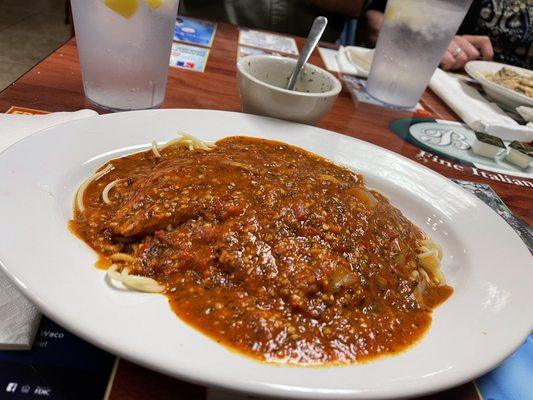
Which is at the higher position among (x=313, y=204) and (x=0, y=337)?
(x=313, y=204)

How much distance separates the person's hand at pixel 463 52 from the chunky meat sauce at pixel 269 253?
2959 millimetres

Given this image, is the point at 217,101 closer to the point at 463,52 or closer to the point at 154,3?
the point at 154,3

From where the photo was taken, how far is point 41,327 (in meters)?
1.12

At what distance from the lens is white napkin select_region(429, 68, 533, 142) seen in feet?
9.77

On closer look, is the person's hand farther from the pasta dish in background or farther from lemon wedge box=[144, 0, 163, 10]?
lemon wedge box=[144, 0, 163, 10]

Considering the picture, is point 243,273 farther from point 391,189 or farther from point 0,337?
point 391,189

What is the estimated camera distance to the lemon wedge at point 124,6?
6.27ft

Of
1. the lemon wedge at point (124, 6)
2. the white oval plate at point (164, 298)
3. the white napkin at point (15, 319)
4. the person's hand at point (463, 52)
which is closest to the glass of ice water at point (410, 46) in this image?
the person's hand at point (463, 52)

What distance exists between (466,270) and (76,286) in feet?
4.07

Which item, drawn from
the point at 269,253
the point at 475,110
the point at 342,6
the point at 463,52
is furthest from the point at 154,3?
the point at 342,6

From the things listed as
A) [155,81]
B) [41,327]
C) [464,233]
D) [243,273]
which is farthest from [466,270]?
[155,81]

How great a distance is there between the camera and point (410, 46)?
299 centimetres

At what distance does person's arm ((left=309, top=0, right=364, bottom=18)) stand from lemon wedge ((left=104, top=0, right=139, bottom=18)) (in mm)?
3489

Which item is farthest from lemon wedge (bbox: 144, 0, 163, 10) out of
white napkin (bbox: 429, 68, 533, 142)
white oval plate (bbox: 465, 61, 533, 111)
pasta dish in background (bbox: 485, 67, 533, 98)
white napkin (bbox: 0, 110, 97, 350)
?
pasta dish in background (bbox: 485, 67, 533, 98)
